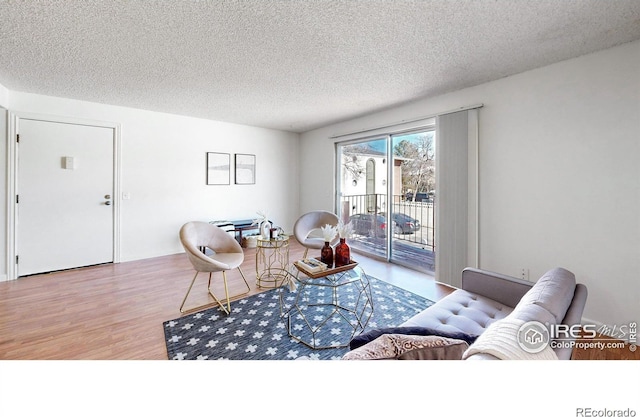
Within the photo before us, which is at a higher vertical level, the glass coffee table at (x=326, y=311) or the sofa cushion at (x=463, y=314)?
the sofa cushion at (x=463, y=314)

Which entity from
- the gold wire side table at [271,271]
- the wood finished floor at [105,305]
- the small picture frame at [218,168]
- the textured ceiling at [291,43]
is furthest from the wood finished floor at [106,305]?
the textured ceiling at [291,43]

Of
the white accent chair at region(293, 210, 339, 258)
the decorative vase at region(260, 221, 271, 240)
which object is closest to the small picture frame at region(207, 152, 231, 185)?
the white accent chair at region(293, 210, 339, 258)

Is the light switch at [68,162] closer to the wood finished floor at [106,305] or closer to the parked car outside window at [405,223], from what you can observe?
the wood finished floor at [106,305]

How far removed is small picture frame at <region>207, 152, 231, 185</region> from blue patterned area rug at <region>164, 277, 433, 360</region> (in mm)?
2819

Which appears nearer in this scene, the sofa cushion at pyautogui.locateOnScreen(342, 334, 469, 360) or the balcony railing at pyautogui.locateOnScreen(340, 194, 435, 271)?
Answer: the sofa cushion at pyautogui.locateOnScreen(342, 334, 469, 360)

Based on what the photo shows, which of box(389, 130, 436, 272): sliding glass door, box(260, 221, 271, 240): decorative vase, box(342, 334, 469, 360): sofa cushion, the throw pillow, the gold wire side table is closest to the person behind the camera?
box(342, 334, 469, 360): sofa cushion

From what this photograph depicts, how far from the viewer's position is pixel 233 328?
2.16m

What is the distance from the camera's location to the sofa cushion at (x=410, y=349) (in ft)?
2.81

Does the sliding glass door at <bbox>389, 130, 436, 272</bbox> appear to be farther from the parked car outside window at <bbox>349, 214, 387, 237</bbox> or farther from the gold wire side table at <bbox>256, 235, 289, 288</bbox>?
the gold wire side table at <bbox>256, 235, 289, 288</bbox>

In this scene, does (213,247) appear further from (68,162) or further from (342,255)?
(68,162)

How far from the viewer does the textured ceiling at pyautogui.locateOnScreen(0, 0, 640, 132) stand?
5.57 ft

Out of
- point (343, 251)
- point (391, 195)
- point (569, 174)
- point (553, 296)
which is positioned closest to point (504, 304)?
point (553, 296)

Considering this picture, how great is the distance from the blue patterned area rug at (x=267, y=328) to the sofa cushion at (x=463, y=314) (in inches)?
23.5
